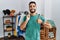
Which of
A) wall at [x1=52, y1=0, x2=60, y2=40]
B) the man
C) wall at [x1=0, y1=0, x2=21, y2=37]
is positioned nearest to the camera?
the man

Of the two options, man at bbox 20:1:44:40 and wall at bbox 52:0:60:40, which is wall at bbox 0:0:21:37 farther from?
man at bbox 20:1:44:40

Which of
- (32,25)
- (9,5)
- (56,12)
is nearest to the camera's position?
(32,25)

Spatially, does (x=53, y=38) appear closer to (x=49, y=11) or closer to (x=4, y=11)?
(x=49, y=11)

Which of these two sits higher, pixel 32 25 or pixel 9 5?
pixel 9 5

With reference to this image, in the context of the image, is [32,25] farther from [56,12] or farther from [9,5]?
[9,5]

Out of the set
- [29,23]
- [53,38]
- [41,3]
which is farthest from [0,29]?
[29,23]

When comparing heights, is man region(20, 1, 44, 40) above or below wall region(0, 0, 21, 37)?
below

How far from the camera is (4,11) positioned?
384 cm

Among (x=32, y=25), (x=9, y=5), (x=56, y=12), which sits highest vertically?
(x=9, y=5)

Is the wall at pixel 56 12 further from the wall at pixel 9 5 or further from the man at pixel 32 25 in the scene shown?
the man at pixel 32 25

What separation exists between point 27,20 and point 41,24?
0.17 meters

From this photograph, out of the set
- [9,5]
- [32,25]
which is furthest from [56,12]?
[32,25]

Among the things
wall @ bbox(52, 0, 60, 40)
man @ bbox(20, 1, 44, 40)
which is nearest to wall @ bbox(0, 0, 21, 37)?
wall @ bbox(52, 0, 60, 40)

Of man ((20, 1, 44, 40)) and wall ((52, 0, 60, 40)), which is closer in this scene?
man ((20, 1, 44, 40))
